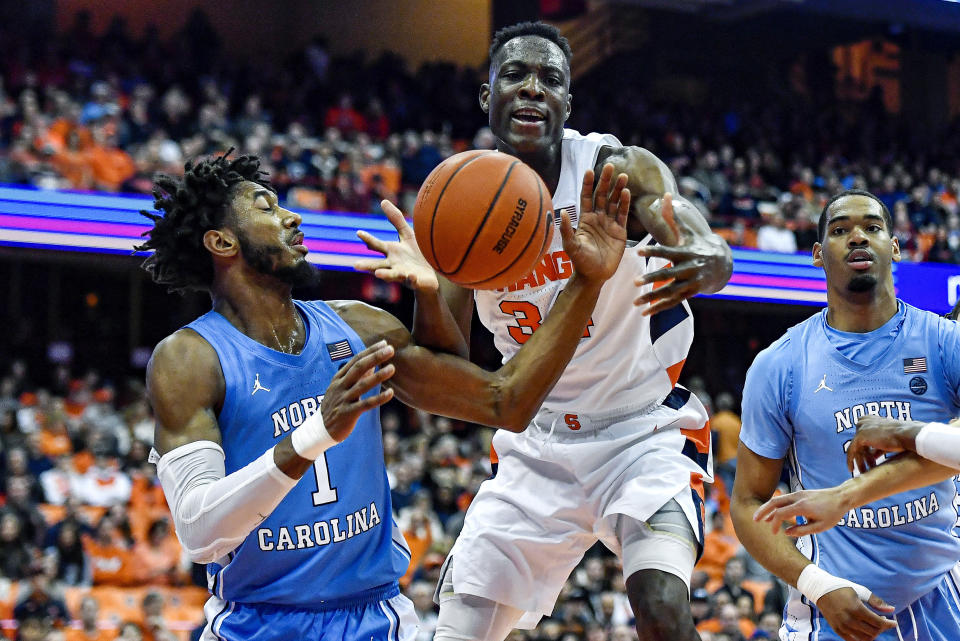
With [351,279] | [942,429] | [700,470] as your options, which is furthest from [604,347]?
[351,279]

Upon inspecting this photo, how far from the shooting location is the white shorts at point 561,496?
405 cm

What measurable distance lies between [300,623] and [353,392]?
783mm

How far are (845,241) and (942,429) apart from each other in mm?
1010

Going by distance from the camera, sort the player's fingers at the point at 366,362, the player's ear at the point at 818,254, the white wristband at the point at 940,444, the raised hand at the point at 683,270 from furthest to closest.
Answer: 1. the player's ear at the point at 818,254
2. the white wristband at the point at 940,444
3. the raised hand at the point at 683,270
4. the player's fingers at the point at 366,362

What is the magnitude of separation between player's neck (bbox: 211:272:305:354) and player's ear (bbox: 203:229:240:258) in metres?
0.09

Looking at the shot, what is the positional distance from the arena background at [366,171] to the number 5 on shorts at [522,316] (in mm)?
4734

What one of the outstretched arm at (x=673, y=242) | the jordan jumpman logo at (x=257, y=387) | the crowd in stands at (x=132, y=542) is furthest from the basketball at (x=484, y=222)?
the crowd in stands at (x=132, y=542)

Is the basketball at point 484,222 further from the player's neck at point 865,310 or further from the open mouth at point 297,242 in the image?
the player's neck at point 865,310

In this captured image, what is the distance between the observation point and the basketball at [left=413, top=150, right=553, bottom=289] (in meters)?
3.44

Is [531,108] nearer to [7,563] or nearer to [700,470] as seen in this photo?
[700,470]

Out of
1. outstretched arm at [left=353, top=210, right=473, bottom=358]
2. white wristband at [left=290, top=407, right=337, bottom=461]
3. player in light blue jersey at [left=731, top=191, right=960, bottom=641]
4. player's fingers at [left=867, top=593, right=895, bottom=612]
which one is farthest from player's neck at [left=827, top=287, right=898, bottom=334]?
white wristband at [left=290, top=407, right=337, bottom=461]

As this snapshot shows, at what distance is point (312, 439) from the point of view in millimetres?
2986

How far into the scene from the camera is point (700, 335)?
647 inches

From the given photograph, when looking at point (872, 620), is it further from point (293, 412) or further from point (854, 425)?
point (293, 412)
